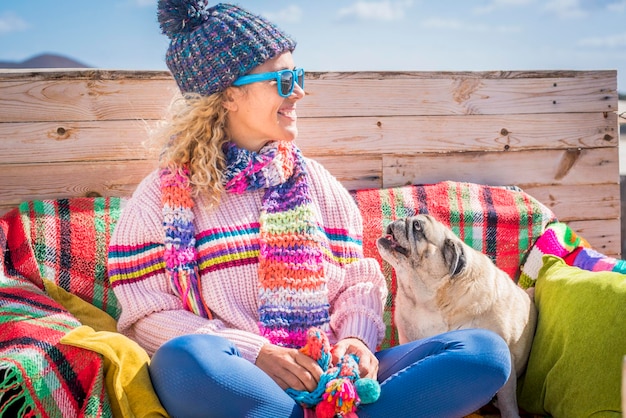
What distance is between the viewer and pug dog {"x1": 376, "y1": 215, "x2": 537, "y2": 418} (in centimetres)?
248

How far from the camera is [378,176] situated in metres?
3.08

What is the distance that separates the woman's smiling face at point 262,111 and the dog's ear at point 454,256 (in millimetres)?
694

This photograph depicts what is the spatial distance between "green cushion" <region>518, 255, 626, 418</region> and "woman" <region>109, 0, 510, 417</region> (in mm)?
466

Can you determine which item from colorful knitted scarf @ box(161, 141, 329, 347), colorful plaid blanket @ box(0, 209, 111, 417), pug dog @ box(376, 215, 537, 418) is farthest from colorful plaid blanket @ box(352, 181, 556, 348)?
colorful plaid blanket @ box(0, 209, 111, 417)

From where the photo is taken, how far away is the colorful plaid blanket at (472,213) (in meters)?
2.87

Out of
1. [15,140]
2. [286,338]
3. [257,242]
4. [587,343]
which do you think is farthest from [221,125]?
[587,343]

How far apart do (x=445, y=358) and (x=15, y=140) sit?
184 centimetres

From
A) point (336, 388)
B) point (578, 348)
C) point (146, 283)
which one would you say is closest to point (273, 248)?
point (146, 283)

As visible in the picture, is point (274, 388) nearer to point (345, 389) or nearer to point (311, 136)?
point (345, 389)

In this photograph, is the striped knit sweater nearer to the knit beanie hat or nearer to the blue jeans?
the blue jeans

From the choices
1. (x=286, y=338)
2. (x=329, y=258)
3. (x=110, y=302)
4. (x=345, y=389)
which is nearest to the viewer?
(x=345, y=389)

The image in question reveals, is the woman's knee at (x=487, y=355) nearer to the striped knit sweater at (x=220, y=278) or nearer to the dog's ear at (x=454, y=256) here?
the striped knit sweater at (x=220, y=278)

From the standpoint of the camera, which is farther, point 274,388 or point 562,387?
point 562,387

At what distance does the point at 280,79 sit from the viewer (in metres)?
2.24
